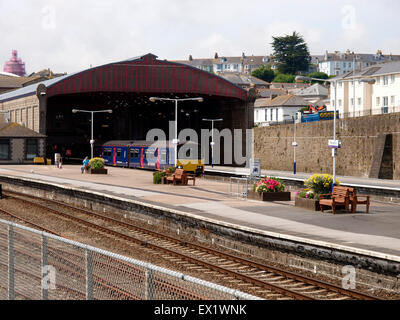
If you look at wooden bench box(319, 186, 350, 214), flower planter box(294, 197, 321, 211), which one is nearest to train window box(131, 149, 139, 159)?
A: flower planter box(294, 197, 321, 211)

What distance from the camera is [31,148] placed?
234ft

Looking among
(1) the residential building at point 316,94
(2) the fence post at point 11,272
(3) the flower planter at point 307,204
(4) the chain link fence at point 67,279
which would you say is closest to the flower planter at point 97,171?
(3) the flower planter at point 307,204

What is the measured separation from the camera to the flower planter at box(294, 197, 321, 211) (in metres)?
26.0

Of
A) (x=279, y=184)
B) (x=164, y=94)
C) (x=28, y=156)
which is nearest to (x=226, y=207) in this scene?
(x=279, y=184)

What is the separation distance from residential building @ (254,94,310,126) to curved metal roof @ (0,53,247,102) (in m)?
45.7

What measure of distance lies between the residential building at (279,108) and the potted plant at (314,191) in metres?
92.8

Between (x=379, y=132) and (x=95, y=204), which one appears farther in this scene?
(x=379, y=132)

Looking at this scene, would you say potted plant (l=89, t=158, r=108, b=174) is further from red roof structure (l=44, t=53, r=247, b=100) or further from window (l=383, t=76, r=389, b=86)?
window (l=383, t=76, r=389, b=86)

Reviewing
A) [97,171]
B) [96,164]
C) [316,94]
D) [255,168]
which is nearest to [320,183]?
[255,168]

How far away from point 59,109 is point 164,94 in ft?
64.2

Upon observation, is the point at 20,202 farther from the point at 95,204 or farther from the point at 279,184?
the point at 279,184

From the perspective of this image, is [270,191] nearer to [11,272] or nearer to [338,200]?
[338,200]

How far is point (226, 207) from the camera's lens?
26.7 m
